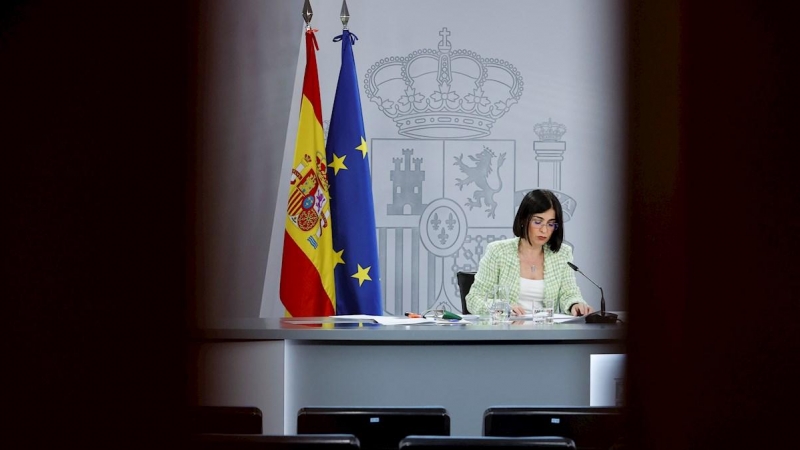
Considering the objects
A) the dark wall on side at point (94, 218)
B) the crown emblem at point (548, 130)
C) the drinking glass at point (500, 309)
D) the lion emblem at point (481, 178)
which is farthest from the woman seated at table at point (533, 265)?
the dark wall on side at point (94, 218)

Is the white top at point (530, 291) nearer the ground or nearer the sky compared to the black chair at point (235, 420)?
nearer the sky

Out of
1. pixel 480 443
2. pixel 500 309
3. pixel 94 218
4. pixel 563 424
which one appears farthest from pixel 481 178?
pixel 94 218

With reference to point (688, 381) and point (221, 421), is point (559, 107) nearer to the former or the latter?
point (221, 421)

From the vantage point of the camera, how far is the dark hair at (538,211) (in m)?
3.78

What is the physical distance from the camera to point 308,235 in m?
4.55

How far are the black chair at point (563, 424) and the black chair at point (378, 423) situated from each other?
0.13m

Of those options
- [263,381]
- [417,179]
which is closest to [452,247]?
[417,179]

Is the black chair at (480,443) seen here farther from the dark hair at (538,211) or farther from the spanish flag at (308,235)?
A: the spanish flag at (308,235)

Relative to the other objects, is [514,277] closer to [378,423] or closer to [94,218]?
[378,423]

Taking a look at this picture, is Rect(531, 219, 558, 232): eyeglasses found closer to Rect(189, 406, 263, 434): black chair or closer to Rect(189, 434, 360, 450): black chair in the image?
Rect(189, 406, 263, 434): black chair

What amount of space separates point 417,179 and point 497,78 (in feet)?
2.71

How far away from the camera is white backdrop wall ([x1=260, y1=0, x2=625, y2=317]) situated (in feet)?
16.6

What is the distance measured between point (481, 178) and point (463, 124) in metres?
0.37

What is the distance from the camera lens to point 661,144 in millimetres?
910
